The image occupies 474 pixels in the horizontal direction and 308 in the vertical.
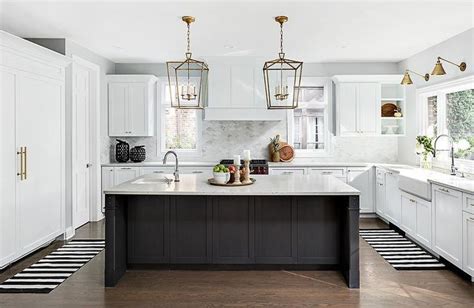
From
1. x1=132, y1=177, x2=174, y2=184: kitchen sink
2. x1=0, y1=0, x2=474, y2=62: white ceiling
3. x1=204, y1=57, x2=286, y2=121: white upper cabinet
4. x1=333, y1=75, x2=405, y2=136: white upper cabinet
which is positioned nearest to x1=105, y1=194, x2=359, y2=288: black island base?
x1=132, y1=177, x2=174, y2=184: kitchen sink

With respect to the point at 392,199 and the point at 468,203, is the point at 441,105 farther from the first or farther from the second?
the point at 468,203

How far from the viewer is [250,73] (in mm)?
6684

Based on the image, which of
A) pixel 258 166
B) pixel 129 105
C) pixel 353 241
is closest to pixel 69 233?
pixel 129 105

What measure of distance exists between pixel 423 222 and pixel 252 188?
2.21 metres

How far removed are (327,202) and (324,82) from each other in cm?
357

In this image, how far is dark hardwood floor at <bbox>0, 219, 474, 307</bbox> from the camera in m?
3.38

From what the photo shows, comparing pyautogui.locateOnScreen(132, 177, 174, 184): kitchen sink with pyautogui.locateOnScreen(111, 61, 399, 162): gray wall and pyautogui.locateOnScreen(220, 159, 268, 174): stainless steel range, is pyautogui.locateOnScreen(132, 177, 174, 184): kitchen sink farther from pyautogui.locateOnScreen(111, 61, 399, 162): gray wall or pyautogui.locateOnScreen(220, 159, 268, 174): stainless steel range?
pyautogui.locateOnScreen(111, 61, 399, 162): gray wall

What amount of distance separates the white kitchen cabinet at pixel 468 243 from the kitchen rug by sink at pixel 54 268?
3.64m

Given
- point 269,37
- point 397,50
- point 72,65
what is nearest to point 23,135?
point 72,65

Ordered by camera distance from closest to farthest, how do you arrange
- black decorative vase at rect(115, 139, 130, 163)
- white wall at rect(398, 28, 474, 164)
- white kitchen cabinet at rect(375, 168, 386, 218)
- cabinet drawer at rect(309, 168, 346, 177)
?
1. white wall at rect(398, 28, 474, 164)
2. white kitchen cabinet at rect(375, 168, 386, 218)
3. cabinet drawer at rect(309, 168, 346, 177)
4. black decorative vase at rect(115, 139, 130, 163)

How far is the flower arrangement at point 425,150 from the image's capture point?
226 inches

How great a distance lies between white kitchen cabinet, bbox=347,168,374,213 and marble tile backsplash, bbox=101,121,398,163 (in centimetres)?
64

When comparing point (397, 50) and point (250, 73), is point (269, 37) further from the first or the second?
point (397, 50)

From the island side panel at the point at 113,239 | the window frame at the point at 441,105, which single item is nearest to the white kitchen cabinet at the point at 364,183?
the window frame at the point at 441,105
